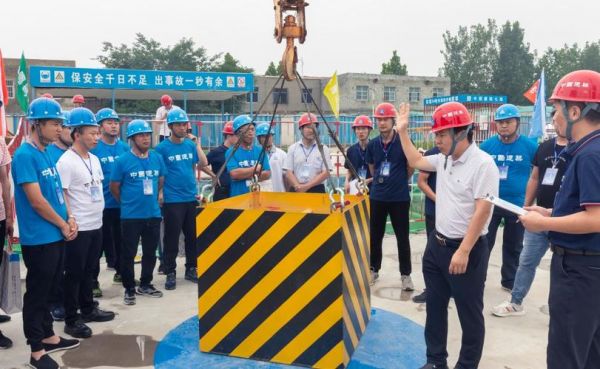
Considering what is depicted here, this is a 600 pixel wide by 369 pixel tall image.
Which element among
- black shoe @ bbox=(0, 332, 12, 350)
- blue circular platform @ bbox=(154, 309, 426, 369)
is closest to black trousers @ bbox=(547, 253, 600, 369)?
blue circular platform @ bbox=(154, 309, 426, 369)

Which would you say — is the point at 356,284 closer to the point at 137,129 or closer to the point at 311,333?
the point at 311,333

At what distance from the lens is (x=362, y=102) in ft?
133

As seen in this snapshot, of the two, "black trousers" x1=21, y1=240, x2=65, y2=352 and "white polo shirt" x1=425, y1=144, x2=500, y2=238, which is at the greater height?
"white polo shirt" x1=425, y1=144, x2=500, y2=238

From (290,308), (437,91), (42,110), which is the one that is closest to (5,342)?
(42,110)

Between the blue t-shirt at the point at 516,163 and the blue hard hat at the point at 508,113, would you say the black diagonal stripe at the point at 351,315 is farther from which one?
the blue hard hat at the point at 508,113

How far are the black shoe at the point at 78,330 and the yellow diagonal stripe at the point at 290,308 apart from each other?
132 centimetres

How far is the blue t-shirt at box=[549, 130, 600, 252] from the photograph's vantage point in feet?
7.19

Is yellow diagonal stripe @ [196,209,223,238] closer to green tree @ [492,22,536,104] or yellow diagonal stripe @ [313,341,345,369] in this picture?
yellow diagonal stripe @ [313,341,345,369]

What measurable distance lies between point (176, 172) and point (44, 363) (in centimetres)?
233

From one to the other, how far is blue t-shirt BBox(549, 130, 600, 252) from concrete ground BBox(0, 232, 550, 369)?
1.50m

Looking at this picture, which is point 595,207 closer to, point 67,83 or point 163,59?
point 67,83

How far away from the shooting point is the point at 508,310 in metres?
4.50

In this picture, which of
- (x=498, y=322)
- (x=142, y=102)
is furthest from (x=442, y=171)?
(x=142, y=102)

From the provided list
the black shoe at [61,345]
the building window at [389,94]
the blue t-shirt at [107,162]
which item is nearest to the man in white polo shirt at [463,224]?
the black shoe at [61,345]
